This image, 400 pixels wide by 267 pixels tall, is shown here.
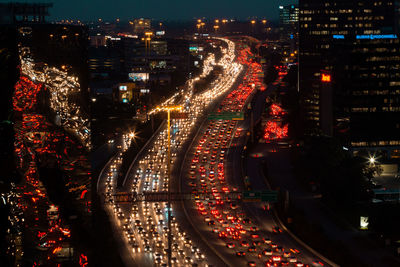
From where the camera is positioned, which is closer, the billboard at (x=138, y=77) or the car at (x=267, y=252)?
the car at (x=267, y=252)

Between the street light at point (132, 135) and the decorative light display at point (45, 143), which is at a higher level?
the decorative light display at point (45, 143)

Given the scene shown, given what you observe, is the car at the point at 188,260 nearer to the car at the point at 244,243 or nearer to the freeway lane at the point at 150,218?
the freeway lane at the point at 150,218

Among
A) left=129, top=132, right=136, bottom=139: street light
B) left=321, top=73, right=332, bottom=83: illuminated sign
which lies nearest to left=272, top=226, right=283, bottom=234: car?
left=321, top=73, right=332, bottom=83: illuminated sign

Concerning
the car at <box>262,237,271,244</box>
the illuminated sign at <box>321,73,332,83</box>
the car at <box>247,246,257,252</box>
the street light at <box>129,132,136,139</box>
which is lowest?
the street light at <box>129,132,136,139</box>

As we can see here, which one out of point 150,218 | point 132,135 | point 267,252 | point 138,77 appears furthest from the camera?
point 138,77

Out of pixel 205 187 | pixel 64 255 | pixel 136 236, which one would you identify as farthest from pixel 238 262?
pixel 64 255

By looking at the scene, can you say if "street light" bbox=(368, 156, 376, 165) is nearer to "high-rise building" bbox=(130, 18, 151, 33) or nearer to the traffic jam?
the traffic jam

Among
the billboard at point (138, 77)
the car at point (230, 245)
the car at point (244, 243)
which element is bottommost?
the billboard at point (138, 77)

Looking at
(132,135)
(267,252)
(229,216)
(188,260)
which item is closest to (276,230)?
(229,216)

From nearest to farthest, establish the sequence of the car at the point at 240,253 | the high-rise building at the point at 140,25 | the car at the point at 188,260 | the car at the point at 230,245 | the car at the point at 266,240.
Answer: the car at the point at 188,260 < the car at the point at 240,253 < the car at the point at 230,245 < the car at the point at 266,240 < the high-rise building at the point at 140,25

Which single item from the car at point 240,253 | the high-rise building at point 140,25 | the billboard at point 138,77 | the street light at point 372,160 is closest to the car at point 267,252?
the car at point 240,253

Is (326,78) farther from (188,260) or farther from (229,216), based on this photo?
(188,260)
